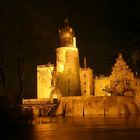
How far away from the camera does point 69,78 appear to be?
8750cm

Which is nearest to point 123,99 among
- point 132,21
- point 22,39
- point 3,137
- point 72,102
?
point 72,102

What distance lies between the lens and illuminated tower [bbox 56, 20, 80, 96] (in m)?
87.2

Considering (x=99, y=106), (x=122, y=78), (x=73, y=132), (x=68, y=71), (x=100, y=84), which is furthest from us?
(x=100, y=84)

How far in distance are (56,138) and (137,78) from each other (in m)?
53.3

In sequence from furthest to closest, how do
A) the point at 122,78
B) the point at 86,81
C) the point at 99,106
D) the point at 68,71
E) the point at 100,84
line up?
1. the point at 86,81
2. the point at 100,84
3. the point at 68,71
4. the point at 122,78
5. the point at 99,106

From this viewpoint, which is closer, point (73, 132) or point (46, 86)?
point (73, 132)

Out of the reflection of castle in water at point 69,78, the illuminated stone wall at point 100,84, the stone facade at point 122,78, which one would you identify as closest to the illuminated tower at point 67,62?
the reflection of castle in water at point 69,78

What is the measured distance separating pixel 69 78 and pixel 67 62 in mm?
2994

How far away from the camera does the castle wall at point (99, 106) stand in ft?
229

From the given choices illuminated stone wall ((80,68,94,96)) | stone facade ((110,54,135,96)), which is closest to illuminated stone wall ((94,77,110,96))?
illuminated stone wall ((80,68,94,96))

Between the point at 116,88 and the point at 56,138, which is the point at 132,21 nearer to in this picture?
the point at 56,138

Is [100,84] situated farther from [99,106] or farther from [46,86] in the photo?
[99,106]

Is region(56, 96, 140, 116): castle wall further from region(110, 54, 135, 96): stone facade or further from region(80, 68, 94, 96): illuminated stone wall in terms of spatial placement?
region(80, 68, 94, 96): illuminated stone wall

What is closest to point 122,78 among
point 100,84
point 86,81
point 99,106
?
point 99,106
